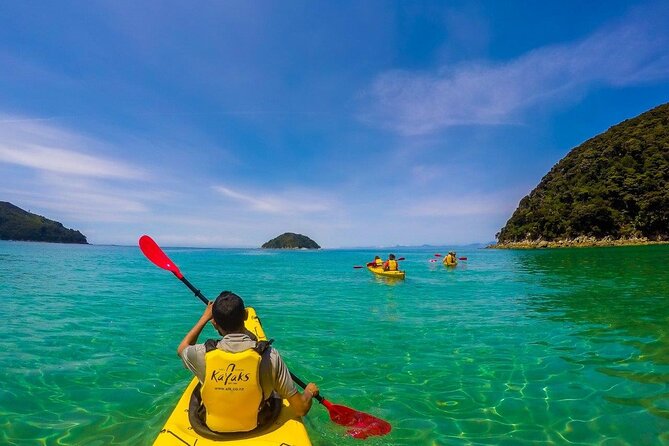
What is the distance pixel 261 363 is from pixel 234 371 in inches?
9.8

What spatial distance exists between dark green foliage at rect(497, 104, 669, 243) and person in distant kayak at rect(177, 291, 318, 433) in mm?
97740

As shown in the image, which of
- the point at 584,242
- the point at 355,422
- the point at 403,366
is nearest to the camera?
the point at 355,422

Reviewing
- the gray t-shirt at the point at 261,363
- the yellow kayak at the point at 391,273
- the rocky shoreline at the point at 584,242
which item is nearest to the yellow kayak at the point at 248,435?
the gray t-shirt at the point at 261,363

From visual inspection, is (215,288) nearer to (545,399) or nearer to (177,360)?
(177,360)

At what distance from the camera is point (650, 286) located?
60.5 ft

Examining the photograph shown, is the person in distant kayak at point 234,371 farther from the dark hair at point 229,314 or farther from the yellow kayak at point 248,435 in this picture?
the yellow kayak at point 248,435

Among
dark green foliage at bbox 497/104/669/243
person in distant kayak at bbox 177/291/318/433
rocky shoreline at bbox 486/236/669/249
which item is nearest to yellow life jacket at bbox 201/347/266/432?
person in distant kayak at bbox 177/291/318/433

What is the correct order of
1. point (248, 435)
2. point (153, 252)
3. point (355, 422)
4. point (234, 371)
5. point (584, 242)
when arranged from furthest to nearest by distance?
point (584, 242) → point (153, 252) → point (355, 422) → point (248, 435) → point (234, 371)

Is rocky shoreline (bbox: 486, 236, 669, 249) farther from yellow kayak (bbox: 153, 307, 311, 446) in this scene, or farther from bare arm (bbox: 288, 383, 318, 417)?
yellow kayak (bbox: 153, 307, 311, 446)

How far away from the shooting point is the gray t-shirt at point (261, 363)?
3457 mm

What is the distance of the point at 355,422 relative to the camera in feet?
17.3

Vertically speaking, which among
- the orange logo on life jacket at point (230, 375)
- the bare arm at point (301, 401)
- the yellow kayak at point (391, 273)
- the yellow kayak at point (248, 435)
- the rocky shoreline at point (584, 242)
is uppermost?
the rocky shoreline at point (584, 242)

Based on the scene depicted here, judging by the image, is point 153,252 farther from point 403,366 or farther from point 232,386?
point 403,366

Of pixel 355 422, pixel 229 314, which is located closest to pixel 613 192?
pixel 355 422
